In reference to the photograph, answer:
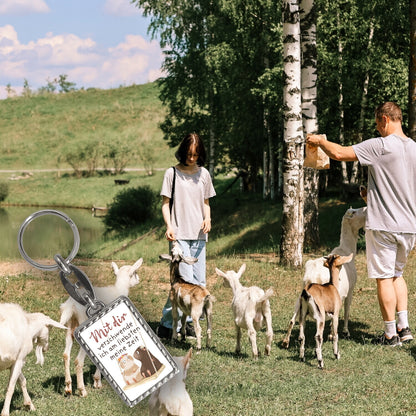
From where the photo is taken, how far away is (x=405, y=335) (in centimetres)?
669

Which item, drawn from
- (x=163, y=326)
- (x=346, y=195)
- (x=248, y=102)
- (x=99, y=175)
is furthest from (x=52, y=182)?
(x=163, y=326)

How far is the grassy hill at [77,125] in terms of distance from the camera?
189 ft

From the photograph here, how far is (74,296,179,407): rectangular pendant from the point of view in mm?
1622

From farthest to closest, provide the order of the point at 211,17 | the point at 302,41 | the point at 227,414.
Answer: the point at 211,17, the point at 302,41, the point at 227,414

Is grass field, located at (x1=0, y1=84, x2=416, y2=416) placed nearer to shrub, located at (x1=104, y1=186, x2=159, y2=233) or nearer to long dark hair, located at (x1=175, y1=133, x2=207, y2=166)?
long dark hair, located at (x1=175, y1=133, x2=207, y2=166)

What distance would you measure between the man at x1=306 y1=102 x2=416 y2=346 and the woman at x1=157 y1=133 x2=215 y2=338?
1730 millimetres

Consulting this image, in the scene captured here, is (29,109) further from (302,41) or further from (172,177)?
(172,177)

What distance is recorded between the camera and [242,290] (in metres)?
6.13

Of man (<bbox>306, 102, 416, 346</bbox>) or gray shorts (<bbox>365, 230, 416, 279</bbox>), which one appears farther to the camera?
gray shorts (<bbox>365, 230, 416, 279</bbox>)

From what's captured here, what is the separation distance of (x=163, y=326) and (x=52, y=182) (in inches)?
1681

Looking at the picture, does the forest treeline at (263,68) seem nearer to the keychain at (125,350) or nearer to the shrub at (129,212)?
the shrub at (129,212)

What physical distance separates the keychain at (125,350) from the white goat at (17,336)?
6.86 ft

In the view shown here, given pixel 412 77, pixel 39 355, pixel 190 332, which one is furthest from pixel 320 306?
pixel 412 77

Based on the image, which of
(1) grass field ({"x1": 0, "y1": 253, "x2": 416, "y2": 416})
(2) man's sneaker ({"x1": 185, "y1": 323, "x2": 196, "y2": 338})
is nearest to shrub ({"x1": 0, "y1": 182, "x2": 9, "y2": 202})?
(1) grass field ({"x1": 0, "y1": 253, "x2": 416, "y2": 416})
